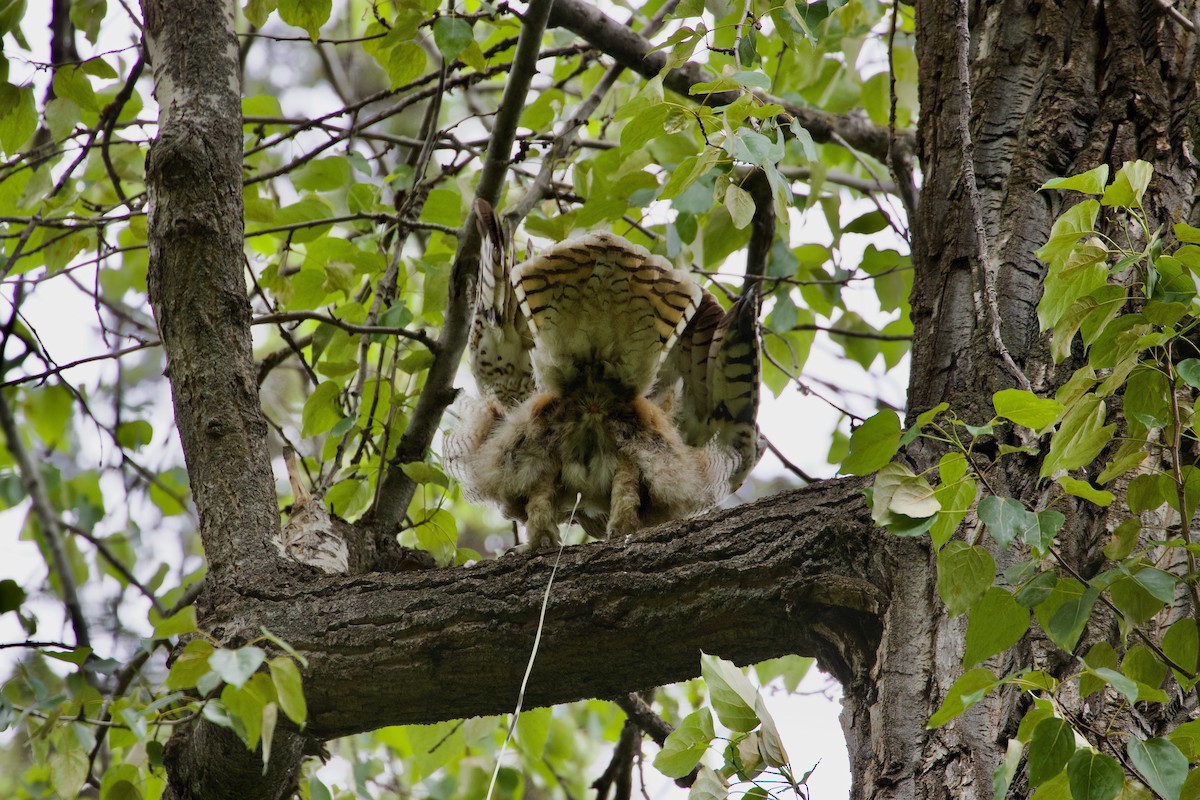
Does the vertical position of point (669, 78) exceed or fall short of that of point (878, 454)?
it exceeds it

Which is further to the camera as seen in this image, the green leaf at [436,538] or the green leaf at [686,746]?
the green leaf at [436,538]

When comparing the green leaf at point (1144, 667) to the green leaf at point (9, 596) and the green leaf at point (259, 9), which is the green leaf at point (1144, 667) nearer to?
the green leaf at point (9, 596)

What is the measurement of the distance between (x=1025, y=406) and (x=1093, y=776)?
1.59 ft

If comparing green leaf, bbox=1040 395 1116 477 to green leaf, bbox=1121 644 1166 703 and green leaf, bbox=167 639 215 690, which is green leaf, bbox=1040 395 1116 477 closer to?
green leaf, bbox=1121 644 1166 703

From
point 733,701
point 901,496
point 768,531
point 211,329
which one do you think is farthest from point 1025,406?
point 211,329

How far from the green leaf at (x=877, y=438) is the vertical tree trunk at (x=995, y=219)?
1.76 feet

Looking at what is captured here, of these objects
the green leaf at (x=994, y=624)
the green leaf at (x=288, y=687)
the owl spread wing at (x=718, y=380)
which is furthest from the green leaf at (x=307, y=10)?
the green leaf at (x=994, y=624)

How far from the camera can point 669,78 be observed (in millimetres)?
3469

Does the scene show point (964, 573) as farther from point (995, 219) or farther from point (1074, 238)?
point (995, 219)

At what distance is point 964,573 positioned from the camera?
5.01 feet

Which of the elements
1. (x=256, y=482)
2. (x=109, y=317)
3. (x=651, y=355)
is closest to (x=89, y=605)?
(x=109, y=317)

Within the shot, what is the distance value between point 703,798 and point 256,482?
1341 millimetres

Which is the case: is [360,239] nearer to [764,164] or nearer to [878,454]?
[764,164]

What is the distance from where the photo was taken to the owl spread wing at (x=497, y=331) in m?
2.89
